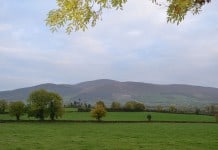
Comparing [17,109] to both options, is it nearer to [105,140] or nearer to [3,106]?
[3,106]

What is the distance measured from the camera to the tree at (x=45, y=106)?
319ft

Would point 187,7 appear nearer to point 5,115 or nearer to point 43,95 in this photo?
point 43,95

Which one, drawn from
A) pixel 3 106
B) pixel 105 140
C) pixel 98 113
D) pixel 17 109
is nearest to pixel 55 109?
pixel 17 109

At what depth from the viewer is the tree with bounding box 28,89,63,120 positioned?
97188 mm

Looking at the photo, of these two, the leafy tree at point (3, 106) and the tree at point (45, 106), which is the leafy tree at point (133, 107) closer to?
the leafy tree at point (3, 106)

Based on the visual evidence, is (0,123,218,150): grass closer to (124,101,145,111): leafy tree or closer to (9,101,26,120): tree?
(9,101,26,120): tree

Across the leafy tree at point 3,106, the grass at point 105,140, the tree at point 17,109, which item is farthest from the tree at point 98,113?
the grass at point 105,140

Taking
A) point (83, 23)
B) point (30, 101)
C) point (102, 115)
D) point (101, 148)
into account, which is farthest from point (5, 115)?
point (83, 23)

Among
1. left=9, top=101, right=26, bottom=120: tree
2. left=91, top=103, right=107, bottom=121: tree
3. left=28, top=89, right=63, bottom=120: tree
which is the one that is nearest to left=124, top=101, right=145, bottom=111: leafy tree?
left=91, top=103, right=107, bottom=121: tree

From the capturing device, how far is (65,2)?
10875mm

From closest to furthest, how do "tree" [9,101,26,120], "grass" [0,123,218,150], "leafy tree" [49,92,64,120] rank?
"grass" [0,123,218,150], "leafy tree" [49,92,64,120], "tree" [9,101,26,120]

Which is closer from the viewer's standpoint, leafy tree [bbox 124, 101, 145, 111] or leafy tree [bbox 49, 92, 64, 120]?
leafy tree [bbox 49, 92, 64, 120]

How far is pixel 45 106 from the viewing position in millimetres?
98312

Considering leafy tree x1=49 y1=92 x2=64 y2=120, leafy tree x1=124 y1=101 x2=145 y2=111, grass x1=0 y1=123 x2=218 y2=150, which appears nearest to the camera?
grass x1=0 y1=123 x2=218 y2=150
